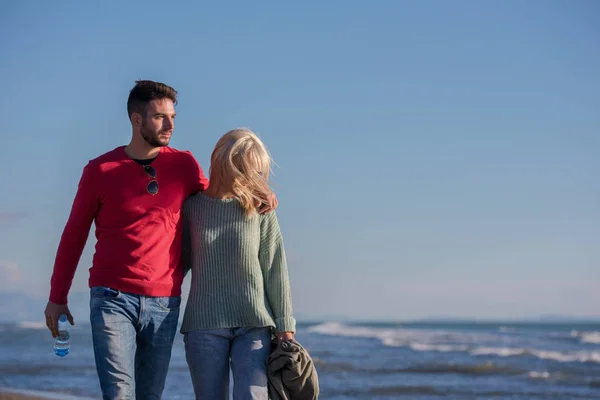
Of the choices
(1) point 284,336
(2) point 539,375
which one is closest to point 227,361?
(1) point 284,336

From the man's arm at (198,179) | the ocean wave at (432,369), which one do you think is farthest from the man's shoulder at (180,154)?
the ocean wave at (432,369)

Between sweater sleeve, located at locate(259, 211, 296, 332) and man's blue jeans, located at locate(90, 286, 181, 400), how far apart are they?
1.39ft

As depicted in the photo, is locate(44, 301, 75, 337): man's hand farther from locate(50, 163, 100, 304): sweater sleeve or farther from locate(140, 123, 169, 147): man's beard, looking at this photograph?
locate(140, 123, 169, 147): man's beard

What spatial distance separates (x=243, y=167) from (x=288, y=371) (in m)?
0.92

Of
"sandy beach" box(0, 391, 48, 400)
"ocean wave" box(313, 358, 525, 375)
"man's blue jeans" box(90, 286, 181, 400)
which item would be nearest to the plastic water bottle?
"man's blue jeans" box(90, 286, 181, 400)

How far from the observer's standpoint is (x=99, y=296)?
3584mm

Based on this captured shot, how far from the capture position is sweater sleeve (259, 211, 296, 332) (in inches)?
147

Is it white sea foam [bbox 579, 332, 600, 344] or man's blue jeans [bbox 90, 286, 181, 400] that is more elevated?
man's blue jeans [bbox 90, 286, 181, 400]

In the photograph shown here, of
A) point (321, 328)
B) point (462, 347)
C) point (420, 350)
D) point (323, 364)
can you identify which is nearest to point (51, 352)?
point (323, 364)

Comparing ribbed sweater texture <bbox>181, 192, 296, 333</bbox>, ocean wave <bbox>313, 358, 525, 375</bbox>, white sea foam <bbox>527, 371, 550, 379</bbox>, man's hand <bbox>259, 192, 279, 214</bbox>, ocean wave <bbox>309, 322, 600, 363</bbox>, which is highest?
man's hand <bbox>259, 192, 279, 214</bbox>

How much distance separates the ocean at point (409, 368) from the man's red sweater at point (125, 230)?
494cm

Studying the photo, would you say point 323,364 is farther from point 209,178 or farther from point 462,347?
point 209,178

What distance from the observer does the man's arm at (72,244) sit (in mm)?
3676

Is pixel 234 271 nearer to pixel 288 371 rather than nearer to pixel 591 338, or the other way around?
pixel 288 371
